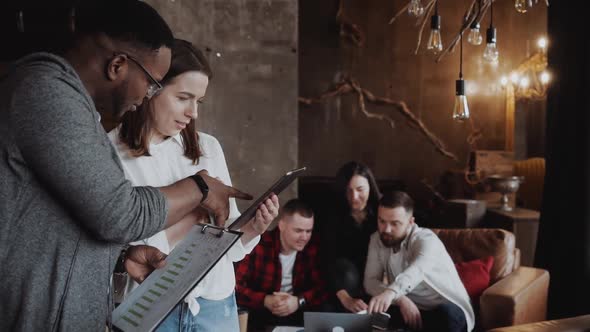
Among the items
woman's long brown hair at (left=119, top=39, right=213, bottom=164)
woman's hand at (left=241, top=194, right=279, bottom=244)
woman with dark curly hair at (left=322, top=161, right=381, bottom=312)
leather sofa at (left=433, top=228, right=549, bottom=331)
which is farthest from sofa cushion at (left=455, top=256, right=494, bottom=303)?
woman's long brown hair at (left=119, top=39, right=213, bottom=164)

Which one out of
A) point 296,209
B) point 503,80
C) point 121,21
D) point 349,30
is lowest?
point 296,209

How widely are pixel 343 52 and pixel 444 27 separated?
5.75 feet

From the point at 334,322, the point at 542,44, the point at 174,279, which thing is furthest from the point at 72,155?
the point at 542,44

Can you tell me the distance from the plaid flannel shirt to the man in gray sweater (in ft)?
6.88

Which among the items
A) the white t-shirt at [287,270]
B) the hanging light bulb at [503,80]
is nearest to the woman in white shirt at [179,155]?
the white t-shirt at [287,270]

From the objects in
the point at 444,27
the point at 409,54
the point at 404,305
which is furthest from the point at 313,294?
the point at 444,27

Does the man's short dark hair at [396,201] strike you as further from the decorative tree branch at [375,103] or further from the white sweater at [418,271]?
the decorative tree branch at [375,103]

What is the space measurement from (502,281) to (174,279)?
96.9 inches

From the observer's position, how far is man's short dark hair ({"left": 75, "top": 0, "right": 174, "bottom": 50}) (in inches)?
38.4

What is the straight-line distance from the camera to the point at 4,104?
2.80 feet

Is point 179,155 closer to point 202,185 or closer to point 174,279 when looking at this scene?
point 202,185

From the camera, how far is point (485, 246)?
10.7 feet

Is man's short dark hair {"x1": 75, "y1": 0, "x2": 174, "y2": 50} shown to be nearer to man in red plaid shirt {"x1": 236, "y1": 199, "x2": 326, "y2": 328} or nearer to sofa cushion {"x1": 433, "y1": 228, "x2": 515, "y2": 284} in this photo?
man in red plaid shirt {"x1": 236, "y1": 199, "x2": 326, "y2": 328}

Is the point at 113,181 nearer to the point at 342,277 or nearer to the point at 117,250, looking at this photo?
the point at 117,250
